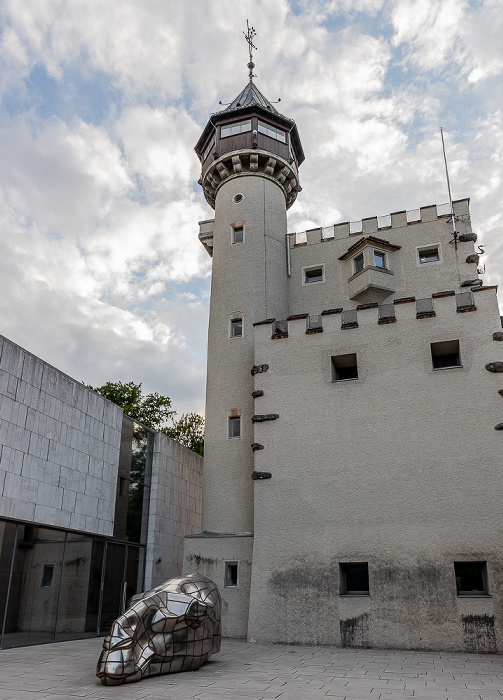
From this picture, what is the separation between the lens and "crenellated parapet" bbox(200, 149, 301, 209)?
23719mm

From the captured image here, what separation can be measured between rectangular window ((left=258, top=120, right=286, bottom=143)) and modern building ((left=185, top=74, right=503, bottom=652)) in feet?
20.4

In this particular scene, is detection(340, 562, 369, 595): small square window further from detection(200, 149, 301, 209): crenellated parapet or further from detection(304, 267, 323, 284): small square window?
detection(200, 149, 301, 209): crenellated parapet

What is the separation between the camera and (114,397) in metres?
33.9

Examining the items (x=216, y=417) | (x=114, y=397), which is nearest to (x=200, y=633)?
(x=216, y=417)

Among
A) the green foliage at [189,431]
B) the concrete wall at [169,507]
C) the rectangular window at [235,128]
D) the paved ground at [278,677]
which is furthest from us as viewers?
the green foliage at [189,431]

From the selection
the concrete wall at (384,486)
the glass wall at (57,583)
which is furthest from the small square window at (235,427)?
the glass wall at (57,583)

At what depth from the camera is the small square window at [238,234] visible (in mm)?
22672

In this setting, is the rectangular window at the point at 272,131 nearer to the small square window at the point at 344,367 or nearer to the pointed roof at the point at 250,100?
the pointed roof at the point at 250,100

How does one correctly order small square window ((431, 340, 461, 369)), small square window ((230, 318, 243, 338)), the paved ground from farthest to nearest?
small square window ((230, 318, 243, 338)) < small square window ((431, 340, 461, 369)) < the paved ground

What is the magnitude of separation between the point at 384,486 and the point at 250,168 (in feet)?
47.6

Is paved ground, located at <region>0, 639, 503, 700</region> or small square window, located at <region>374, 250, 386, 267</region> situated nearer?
paved ground, located at <region>0, 639, 503, 700</region>

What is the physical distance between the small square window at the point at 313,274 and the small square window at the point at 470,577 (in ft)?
38.9

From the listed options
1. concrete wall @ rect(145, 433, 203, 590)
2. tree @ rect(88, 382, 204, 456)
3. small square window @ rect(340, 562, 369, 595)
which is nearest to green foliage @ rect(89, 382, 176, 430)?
tree @ rect(88, 382, 204, 456)

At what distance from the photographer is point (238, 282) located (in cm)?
2159
